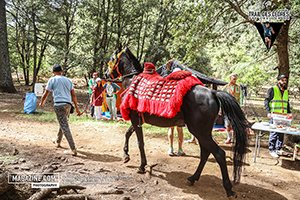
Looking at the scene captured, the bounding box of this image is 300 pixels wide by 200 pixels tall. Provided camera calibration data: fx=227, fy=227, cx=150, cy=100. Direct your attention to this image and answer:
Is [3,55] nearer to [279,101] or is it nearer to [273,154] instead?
[279,101]

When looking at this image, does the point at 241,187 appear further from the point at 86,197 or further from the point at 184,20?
the point at 184,20

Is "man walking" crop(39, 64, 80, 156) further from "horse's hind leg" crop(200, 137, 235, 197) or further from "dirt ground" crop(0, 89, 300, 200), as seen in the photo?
"horse's hind leg" crop(200, 137, 235, 197)

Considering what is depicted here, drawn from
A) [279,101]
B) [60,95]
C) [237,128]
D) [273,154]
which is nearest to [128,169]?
[60,95]

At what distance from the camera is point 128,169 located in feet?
14.9

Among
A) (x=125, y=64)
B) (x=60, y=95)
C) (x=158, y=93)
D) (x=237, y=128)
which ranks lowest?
(x=237, y=128)

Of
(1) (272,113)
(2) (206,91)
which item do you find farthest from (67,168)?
(1) (272,113)

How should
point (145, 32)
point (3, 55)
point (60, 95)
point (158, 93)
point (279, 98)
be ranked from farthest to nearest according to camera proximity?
point (145, 32)
point (3, 55)
point (279, 98)
point (60, 95)
point (158, 93)

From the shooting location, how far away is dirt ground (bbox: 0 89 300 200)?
141 inches

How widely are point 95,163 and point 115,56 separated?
234 centimetres

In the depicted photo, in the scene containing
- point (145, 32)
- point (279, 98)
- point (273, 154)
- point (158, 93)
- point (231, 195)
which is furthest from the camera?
point (145, 32)

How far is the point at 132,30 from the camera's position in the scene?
67.4 ft

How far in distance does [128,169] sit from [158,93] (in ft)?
5.53

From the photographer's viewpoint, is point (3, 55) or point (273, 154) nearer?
point (273, 154)

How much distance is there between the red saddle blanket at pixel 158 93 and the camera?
3.77 m
